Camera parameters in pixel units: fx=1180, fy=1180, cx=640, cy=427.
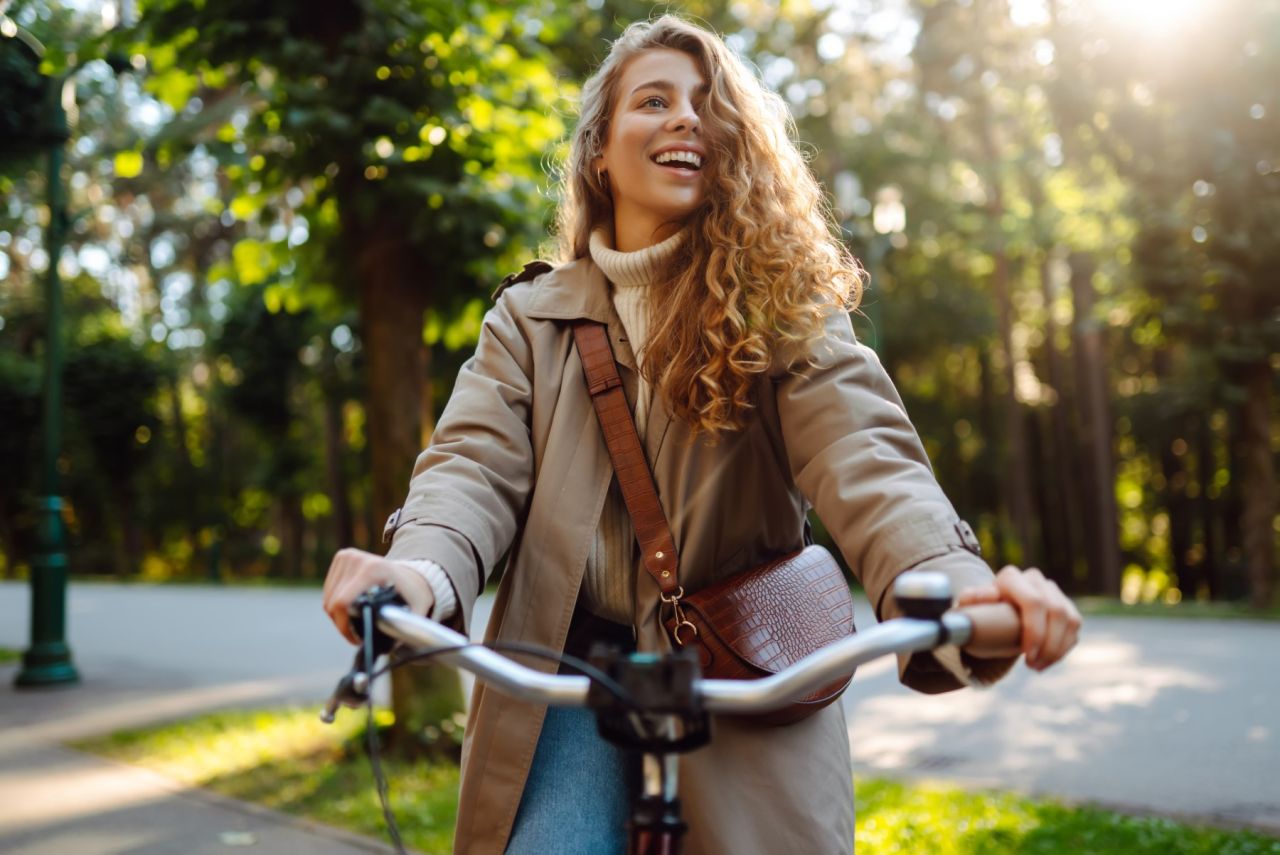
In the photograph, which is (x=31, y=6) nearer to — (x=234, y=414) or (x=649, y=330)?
(x=649, y=330)

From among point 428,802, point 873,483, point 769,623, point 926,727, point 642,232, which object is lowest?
point 926,727

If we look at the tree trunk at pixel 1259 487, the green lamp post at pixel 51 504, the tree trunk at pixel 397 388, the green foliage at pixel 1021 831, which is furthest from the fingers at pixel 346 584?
the tree trunk at pixel 1259 487

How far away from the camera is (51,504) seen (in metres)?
9.73

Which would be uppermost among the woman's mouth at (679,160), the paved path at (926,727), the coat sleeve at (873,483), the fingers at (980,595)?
the woman's mouth at (679,160)

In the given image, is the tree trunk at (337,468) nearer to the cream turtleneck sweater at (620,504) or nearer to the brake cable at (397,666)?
the cream turtleneck sweater at (620,504)

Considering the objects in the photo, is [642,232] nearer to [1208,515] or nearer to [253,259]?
[253,259]

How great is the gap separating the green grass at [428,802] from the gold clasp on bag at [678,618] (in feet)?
10.2

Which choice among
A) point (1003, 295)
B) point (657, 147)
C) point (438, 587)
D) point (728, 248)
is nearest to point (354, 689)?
point (438, 587)

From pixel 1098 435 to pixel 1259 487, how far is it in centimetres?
631

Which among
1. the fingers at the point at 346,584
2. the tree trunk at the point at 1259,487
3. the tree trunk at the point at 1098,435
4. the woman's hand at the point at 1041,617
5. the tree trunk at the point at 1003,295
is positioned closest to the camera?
the woman's hand at the point at 1041,617

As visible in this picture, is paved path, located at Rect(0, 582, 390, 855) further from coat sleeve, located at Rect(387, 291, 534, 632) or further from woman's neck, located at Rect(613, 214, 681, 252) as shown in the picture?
woman's neck, located at Rect(613, 214, 681, 252)

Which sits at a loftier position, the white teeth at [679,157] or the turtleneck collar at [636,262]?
the white teeth at [679,157]

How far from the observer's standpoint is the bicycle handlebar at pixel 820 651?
1.36 m

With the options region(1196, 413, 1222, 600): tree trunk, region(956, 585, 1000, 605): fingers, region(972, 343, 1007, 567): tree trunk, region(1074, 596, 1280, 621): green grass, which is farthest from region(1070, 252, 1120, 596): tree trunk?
region(956, 585, 1000, 605): fingers
